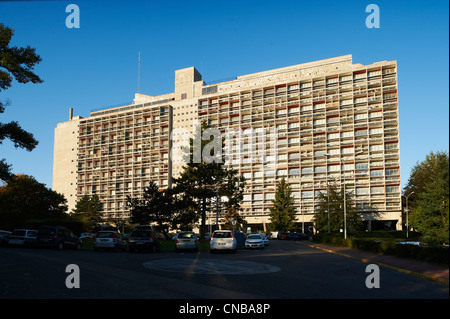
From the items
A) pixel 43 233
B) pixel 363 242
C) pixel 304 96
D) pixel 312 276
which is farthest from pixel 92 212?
pixel 312 276

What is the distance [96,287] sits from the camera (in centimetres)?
1024

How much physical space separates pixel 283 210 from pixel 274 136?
1915 cm

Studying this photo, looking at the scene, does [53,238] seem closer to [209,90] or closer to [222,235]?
[222,235]

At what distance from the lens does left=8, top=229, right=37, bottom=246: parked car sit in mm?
29047

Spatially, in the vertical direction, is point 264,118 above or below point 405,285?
above

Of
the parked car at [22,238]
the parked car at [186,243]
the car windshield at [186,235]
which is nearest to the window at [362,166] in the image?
the car windshield at [186,235]

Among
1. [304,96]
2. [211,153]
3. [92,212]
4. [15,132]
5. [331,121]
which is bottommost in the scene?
[92,212]

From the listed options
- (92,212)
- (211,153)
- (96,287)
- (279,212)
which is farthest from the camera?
(92,212)

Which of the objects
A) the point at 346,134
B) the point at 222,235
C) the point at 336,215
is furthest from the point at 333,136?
the point at 222,235

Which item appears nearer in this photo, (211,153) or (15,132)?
(15,132)

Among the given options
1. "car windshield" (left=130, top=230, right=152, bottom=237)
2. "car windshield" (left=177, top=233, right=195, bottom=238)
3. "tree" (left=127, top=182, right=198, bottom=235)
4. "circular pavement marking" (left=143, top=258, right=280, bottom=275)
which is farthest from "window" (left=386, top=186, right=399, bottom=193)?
"circular pavement marking" (left=143, top=258, right=280, bottom=275)

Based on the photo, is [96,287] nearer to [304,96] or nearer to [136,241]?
[136,241]

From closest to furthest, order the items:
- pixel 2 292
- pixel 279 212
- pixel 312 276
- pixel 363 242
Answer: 1. pixel 2 292
2. pixel 312 276
3. pixel 363 242
4. pixel 279 212
